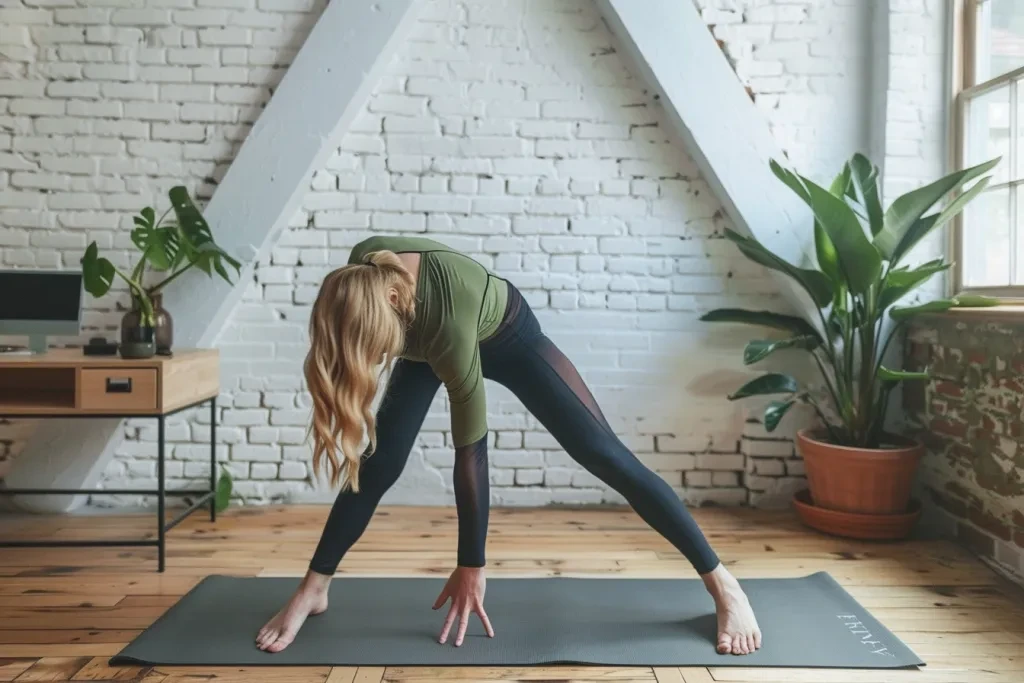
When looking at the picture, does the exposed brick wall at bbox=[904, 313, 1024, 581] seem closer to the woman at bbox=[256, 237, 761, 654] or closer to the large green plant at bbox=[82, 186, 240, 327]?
the woman at bbox=[256, 237, 761, 654]

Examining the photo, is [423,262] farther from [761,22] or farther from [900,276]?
[761,22]

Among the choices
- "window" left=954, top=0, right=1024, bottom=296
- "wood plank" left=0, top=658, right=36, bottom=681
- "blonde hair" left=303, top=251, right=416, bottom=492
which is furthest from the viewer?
"window" left=954, top=0, right=1024, bottom=296

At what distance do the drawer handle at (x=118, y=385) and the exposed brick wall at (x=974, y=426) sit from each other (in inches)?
108

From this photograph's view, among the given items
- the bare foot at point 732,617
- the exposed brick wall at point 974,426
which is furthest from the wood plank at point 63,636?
the exposed brick wall at point 974,426

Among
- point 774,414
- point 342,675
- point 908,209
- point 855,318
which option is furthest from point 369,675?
point 908,209

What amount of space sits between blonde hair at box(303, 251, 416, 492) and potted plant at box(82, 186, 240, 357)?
118 cm

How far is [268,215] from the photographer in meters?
2.93

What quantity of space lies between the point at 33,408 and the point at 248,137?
125 centimetres

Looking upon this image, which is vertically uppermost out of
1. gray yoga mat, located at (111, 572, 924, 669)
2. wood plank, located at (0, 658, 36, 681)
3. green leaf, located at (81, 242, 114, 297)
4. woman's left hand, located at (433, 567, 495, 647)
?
green leaf, located at (81, 242, 114, 297)

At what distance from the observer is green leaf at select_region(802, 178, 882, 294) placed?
8.34 feet

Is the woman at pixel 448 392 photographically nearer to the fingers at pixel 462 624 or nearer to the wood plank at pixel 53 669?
the fingers at pixel 462 624

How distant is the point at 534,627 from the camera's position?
197 cm

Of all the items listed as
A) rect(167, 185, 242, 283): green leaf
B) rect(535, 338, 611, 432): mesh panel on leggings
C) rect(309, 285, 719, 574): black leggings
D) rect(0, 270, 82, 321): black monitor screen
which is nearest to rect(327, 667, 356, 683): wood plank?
rect(309, 285, 719, 574): black leggings

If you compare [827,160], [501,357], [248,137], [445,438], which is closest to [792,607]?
[501,357]
